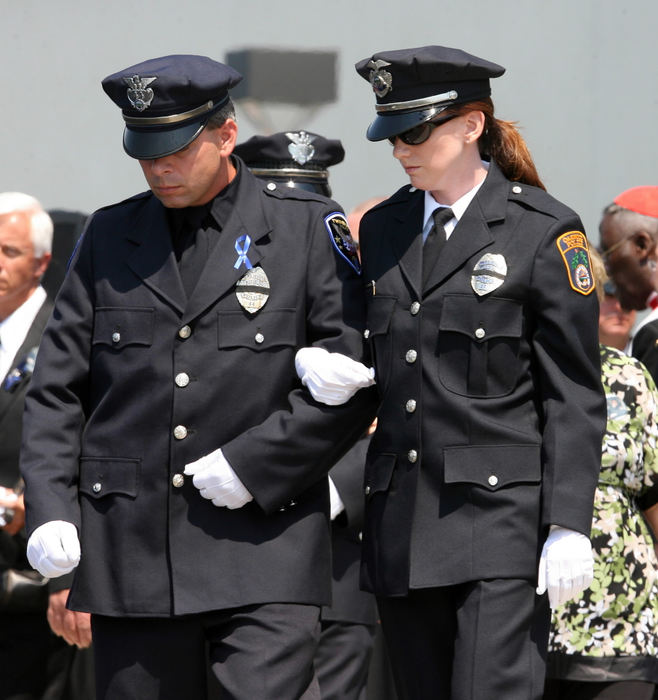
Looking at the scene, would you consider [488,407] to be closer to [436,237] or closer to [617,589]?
[436,237]

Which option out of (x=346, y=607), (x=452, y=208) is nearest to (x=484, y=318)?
(x=452, y=208)

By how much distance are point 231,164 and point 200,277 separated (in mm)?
346

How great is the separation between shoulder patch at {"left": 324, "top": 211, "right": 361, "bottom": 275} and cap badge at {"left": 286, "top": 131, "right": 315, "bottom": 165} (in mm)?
1307

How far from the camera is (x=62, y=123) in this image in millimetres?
6340

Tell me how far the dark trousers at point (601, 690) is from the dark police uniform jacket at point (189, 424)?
0.99m

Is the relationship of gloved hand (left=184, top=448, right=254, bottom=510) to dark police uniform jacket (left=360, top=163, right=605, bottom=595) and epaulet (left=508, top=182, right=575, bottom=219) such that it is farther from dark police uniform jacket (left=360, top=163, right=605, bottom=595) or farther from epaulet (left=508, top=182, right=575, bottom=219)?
epaulet (left=508, top=182, right=575, bottom=219)

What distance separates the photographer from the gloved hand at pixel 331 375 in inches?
147

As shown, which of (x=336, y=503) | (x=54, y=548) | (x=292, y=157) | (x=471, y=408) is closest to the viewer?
(x=471, y=408)

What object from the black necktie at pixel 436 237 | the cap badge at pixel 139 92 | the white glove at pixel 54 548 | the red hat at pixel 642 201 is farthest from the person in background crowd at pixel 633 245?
the white glove at pixel 54 548

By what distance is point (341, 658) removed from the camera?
195 inches

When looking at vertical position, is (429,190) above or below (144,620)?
above

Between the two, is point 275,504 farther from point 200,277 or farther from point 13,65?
point 13,65

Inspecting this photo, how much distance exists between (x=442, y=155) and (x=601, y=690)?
1.60 m

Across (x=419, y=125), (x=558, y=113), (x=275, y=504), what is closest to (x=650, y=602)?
(x=275, y=504)
